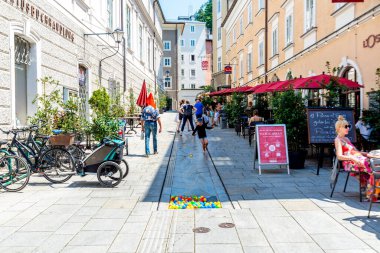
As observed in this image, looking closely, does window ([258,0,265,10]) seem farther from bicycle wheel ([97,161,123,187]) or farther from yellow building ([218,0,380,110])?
bicycle wheel ([97,161,123,187])

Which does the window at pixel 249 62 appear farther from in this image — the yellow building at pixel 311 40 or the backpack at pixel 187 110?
the backpack at pixel 187 110

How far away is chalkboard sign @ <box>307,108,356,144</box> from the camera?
31.1ft

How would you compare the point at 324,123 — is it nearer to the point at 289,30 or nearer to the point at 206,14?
the point at 289,30

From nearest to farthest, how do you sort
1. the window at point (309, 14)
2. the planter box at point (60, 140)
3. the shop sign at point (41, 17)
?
the planter box at point (60, 140)
the shop sign at point (41, 17)
the window at point (309, 14)

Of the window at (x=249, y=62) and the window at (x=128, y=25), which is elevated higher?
the window at (x=128, y=25)

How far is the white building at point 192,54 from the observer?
7219 centimetres

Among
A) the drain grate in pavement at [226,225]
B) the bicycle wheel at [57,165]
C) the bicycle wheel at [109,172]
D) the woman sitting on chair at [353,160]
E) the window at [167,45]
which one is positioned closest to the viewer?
the drain grate in pavement at [226,225]

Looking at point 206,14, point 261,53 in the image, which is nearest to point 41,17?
point 261,53

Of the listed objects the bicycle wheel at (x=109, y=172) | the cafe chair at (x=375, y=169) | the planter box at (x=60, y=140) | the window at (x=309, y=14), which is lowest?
the bicycle wheel at (x=109, y=172)

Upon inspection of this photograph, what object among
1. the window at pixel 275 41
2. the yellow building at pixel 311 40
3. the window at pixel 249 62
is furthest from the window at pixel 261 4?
the window at pixel 249 62

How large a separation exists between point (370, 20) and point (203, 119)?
205 inches

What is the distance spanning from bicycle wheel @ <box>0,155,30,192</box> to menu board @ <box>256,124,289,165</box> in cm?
477

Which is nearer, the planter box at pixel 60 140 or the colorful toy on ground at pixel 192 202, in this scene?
the colorful toy on ground at pixel 192 202

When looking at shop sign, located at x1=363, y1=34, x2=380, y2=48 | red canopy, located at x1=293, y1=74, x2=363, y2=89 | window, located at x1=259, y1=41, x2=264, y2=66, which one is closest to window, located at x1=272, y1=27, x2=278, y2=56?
window, located at x1=259, y1=41, x2=264, y2=66
